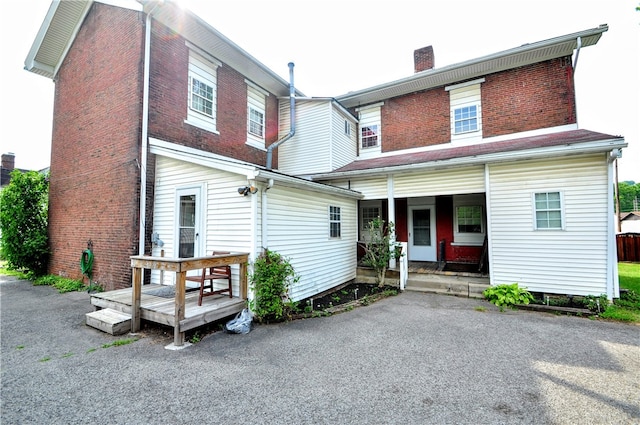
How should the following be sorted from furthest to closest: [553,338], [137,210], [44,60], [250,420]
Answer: [44,60]
[137,210]
[553,338]
[250,420]

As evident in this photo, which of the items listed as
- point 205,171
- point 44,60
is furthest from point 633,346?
point 44,60

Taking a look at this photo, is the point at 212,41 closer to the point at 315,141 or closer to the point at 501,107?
the point at 315,141

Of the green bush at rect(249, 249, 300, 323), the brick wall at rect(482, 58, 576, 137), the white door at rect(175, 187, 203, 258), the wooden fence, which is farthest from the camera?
the wooden fence

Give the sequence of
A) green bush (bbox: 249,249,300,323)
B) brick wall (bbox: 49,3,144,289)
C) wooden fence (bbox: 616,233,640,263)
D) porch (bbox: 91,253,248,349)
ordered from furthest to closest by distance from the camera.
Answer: wooden fence (bbox: 616,233,640,263) → brick wall (bbox: 49,3,144,289) → green bush (bbox: 249,249,300,323) → porch (bbox: 91,253,248,349)

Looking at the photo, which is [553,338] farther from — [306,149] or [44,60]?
[44,60]

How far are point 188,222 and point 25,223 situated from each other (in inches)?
290

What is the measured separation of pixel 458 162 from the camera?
7.58 m

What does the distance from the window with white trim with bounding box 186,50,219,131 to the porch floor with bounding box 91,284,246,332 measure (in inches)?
190

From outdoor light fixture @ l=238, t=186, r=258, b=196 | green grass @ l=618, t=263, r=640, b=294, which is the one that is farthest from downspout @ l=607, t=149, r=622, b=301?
outdoor light fixture @ l=238, t=186, r=258, b=196

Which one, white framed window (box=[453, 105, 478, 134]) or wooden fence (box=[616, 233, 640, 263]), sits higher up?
white framed window (box=[453, 105, 478, 134])

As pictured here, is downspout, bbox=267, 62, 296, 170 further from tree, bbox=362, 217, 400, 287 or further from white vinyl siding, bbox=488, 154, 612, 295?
white vinyl siding, bbox=488, 154, 612, 295

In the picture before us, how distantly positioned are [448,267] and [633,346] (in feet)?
18.3

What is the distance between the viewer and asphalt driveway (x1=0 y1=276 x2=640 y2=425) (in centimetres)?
277

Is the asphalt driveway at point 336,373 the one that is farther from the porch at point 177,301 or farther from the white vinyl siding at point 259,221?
the white vinyl siding at point 259,221
